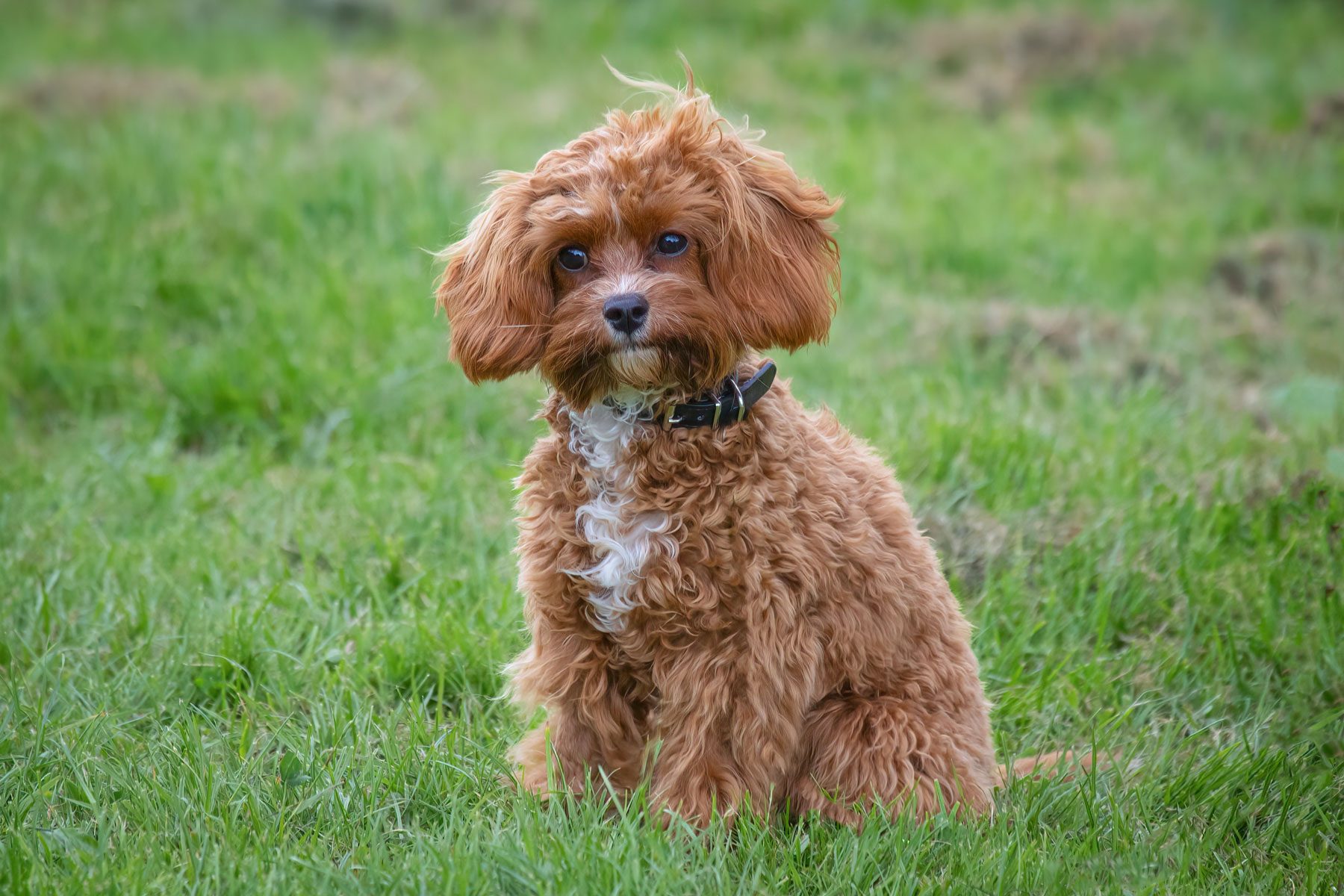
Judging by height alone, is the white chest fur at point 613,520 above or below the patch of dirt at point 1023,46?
above

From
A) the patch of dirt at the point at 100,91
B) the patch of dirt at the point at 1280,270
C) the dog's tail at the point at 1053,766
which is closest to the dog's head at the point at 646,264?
the dog's tail at the point at 1053,766

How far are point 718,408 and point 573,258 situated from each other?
1.69ft

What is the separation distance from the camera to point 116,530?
5.01 metres

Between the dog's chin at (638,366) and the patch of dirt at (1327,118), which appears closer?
the dog's chin at (638,366)

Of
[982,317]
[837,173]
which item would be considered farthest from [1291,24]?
[982,317]

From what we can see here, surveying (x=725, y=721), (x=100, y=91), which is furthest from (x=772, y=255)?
(x=100, y=91)

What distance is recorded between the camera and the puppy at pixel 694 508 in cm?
320

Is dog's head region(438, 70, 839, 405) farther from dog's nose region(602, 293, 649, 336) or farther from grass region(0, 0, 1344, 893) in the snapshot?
grass region(0, 0, 1344, 893)

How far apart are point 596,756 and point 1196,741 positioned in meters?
1.87

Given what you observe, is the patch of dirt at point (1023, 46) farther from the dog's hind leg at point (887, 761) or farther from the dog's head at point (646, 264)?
the dog's hind leg at point (887, 761)

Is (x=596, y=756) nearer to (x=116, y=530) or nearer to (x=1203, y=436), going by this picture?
(x=116, y=530)

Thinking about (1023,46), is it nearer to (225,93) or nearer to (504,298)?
(225,93)

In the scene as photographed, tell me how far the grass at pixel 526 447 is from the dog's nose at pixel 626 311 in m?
1.17

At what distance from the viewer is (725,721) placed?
3.27 m
